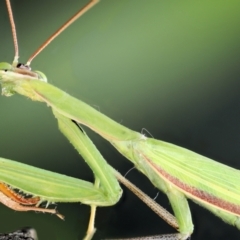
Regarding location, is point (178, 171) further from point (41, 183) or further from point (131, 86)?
point (131, 86)

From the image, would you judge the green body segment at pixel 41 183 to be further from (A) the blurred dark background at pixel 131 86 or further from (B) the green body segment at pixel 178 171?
(A) the blurred dark background at pixel 131 86

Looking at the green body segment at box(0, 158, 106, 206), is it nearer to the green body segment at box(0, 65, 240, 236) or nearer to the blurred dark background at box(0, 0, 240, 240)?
the green body segment at box(0, 65, 240, 236)

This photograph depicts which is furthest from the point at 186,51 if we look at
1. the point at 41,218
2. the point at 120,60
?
the point at 41,218

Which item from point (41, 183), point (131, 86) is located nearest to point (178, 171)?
point (41, 183)

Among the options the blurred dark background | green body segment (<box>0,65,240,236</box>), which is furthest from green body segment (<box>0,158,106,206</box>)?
the blurred dark background

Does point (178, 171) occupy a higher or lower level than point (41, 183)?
lower

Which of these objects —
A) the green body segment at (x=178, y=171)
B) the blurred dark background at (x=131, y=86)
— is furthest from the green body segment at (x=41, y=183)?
the blurred dark background at (x=131, y=86)

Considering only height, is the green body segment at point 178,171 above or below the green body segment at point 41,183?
below

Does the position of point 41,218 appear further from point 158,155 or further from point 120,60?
point 120,60
